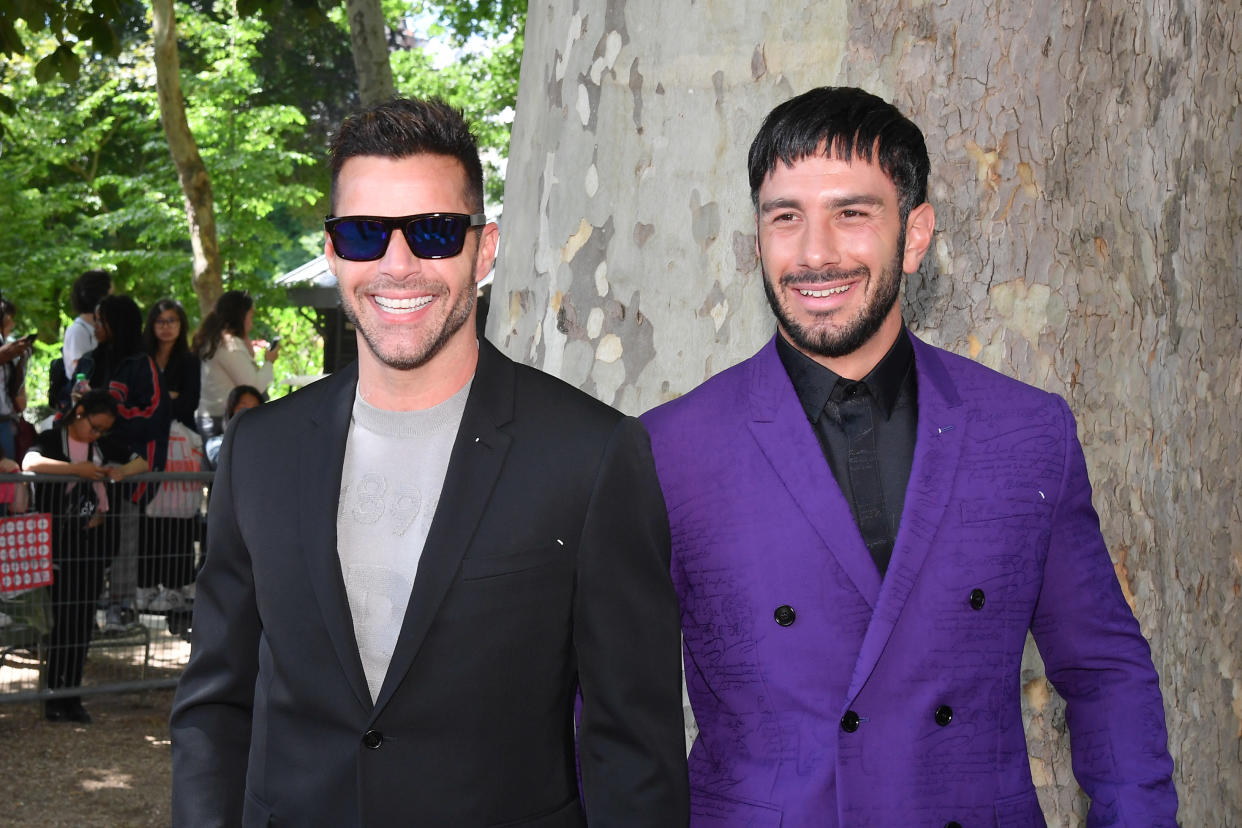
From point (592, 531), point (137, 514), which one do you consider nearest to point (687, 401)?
point (592, 531)

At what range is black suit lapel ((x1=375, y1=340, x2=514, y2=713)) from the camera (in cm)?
232

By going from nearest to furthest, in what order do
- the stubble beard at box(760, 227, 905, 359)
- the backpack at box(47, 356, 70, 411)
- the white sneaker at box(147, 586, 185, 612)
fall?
the stubble beard at box(760, 227, 905, 359)
the white sneaker at box(147, 586, 185, 612)
the backpack at box(47, 356, 70, 411)

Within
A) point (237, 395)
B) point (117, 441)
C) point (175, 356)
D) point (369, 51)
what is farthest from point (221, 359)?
point (369, 51)

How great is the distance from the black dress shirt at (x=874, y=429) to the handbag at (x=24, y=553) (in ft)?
21.5

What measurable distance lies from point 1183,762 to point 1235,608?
402 mm

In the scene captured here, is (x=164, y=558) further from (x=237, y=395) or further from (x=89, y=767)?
(x=237, y=395)

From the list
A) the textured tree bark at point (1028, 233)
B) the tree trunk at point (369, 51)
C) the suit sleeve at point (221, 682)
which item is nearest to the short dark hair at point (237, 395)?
the tree trunk at point (369, 51)

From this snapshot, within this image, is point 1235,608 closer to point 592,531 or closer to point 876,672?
point 876,672

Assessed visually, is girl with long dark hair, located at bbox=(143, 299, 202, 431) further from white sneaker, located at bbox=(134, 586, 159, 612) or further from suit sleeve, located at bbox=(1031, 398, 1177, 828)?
suit sleeve, located at bbox=(1031, 398, 1177, 828)

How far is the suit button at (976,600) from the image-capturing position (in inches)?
94.8

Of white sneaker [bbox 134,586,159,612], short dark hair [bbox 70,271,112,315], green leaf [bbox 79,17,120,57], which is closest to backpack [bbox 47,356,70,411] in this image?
short dark hair [bbox 70,271,112,315]

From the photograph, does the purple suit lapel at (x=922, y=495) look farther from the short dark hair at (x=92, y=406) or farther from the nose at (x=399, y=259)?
the short dark hair at (x=92, y=406)

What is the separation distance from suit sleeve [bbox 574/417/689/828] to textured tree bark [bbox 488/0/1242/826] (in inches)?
36.3

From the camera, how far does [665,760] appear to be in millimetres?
2422
